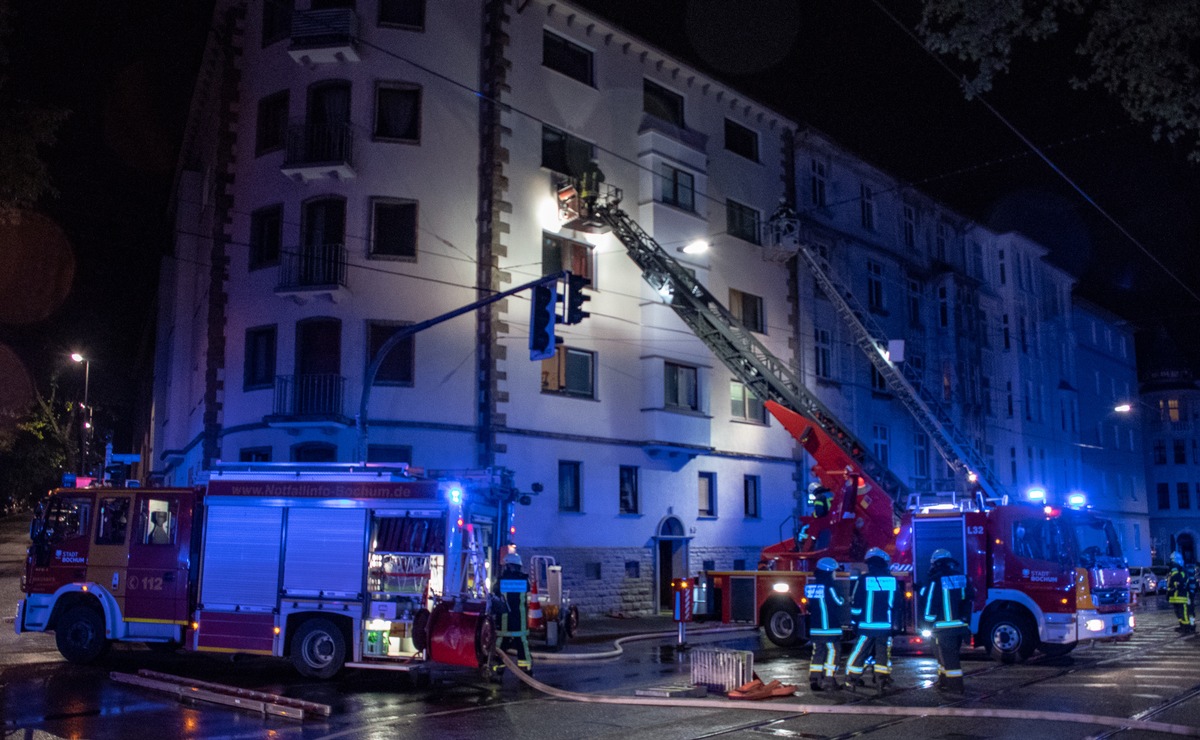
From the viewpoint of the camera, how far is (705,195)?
30625mm

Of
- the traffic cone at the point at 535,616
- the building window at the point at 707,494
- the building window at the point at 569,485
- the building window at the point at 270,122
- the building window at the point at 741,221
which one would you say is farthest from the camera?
the building window at the point at 741,221

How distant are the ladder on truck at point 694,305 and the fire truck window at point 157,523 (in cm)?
1396

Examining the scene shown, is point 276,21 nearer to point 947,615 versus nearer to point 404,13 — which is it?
point 404,13

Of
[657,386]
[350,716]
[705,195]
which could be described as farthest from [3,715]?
[705,195]

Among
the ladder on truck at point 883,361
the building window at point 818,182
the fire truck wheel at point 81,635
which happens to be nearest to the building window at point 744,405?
the ladder on truck at point 883,361

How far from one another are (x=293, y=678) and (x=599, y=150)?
17.7 metres

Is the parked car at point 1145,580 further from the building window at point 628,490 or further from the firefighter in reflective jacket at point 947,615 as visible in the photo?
the firefighter in reflective jacket at point 947,615

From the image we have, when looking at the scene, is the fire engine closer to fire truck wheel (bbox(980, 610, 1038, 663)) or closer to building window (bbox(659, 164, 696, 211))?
fire truck wheel (bbox(980, 610, 1038, 663))

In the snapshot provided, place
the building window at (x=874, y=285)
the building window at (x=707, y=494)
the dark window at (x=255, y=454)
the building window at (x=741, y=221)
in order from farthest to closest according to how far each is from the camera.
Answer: the building window at (x=874, y=285) → the building window at (x=741, y=221) → the building window at (x=707, y=494) → the dark window at (x=255, y=454)

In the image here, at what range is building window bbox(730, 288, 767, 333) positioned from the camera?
3167 centimetres

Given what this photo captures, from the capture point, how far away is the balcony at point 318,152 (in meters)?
24.0

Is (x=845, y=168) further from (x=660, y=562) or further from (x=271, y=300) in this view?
(x=271, y=300)

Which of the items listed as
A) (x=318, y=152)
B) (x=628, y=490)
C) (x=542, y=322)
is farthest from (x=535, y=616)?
(x=318, y=152)

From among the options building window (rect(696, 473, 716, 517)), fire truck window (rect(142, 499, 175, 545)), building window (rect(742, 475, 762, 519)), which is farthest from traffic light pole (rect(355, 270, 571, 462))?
building window (rect(742, 475, 762, 519))
